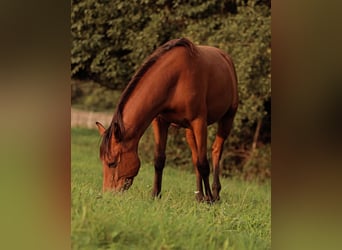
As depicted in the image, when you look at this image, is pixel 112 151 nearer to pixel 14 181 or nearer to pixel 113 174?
pixel 113 174

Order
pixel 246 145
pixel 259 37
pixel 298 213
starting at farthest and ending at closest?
1. pixel 246 145
2. pixel 259 37
3. pixel 298 213

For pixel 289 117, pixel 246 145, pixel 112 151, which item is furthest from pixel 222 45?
pixel 289 117

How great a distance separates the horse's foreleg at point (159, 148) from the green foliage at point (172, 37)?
101mm

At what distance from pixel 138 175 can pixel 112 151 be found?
0.21 metres

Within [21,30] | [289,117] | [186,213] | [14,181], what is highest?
[21,30]

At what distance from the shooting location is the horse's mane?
2.93 m

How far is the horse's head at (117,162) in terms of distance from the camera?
2.97 meters

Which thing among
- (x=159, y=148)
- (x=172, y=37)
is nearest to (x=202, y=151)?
(x=159, y=148)

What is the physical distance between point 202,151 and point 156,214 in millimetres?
573

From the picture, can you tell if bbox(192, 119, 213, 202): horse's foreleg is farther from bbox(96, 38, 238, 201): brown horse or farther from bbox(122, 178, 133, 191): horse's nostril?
bbox(122, 178, 133, 191): horse's nostril

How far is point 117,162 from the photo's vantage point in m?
3.00

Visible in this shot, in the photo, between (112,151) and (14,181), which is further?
(112,151)

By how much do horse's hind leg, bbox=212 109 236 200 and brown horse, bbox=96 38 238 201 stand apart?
0.04 metres

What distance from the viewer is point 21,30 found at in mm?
2219
